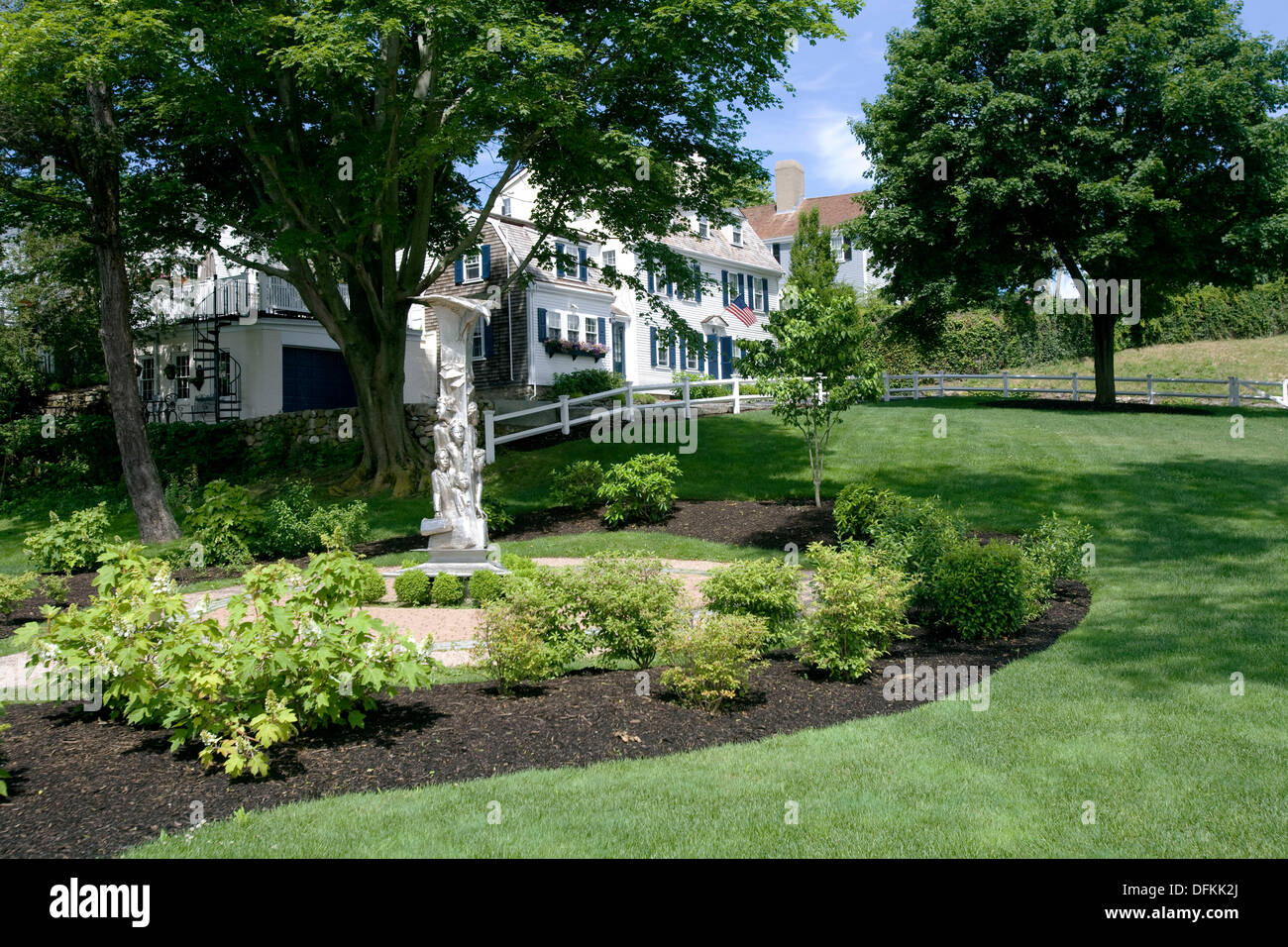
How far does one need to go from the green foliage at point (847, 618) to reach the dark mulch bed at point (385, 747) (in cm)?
18

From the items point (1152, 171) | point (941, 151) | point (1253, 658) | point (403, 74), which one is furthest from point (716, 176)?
point (1253, 658)

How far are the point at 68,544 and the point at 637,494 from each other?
9005mm

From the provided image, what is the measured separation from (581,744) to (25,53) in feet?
51.4

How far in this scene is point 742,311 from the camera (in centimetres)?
3994

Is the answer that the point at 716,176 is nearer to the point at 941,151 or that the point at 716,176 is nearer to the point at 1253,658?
the point at 941,151

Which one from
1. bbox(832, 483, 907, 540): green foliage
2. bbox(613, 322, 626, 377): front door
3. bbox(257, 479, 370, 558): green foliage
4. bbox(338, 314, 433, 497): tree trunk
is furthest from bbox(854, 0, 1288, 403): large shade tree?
bbox(257, 479, 370, 558): green foliage

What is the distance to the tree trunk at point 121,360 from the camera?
667 inches

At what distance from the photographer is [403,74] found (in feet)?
62.9

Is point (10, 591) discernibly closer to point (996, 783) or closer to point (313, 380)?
point (996, 783)

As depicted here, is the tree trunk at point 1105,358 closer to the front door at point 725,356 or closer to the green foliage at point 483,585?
the front door at point 725,356

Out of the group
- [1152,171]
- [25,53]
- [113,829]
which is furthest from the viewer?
[1152,171]

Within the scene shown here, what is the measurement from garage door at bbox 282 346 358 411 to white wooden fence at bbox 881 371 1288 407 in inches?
663

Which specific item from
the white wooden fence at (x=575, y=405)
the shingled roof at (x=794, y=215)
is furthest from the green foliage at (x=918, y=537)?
the shingled roof at (x=794, y=215)

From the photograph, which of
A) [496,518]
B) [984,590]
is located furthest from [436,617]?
[984,590]
